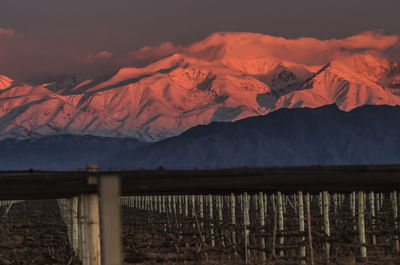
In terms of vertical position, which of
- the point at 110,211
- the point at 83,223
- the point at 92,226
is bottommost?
the point at 110,211

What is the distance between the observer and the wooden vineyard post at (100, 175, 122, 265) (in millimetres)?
13352

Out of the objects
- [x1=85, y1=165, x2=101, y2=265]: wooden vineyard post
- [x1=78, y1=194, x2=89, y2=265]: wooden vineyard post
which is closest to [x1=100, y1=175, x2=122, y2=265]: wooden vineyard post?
[x1=85, y1=165, x2=101, y2=265]: wooden vineyard post

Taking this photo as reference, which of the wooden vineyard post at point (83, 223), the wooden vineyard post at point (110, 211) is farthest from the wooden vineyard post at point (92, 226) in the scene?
the wooden vineyard post at point (110, 211)

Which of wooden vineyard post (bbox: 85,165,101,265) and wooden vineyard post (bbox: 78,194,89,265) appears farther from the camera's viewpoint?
wooden vineyard post (bbox: 78,194,89,265)

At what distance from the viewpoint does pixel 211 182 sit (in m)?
19.8

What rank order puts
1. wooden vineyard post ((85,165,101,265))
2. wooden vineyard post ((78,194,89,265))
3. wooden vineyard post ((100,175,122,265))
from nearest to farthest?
wooden vineyard post ((100,175,122,265)), wooden vineyard post ((85,165,101,265)), wooden vineyard post ((78,194,89,265))

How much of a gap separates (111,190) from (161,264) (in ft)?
97.9

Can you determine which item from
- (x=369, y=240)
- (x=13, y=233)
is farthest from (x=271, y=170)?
(x=13, y=233)

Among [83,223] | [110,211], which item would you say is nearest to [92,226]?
[83,223]

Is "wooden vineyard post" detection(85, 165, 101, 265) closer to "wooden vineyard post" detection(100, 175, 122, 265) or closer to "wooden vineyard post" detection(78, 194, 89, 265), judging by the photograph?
"wooden vineyard post" detection(78, 194, 89, 265)

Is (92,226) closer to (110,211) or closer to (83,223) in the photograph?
(83,223)

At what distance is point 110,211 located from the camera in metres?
13.5

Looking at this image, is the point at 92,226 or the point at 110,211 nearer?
the point at 110,211

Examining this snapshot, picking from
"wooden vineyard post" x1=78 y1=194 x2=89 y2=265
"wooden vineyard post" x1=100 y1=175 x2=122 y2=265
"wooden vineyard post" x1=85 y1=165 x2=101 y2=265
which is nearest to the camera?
"wooden vineyard post" x1=100 y1=175 x2=122 y2=265
